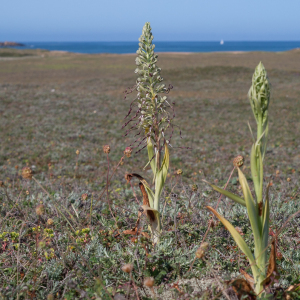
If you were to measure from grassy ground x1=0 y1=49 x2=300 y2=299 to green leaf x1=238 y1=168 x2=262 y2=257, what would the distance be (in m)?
0.37

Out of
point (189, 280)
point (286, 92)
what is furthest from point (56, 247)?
point (286, 92)

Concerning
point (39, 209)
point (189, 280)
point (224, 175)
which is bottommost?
point (224, 175)

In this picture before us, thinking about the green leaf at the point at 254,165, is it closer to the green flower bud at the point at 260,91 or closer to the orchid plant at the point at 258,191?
the orchid plant at the point at 258,191

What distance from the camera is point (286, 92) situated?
20.0 metres

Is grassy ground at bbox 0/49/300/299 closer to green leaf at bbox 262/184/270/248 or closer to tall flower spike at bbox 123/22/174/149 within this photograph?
green leaf at bbox 262/184/270/248

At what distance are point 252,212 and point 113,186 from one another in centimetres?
504

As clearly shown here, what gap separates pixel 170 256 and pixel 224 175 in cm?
476

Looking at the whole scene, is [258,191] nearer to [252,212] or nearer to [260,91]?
[252,212]

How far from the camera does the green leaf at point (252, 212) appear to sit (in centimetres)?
196

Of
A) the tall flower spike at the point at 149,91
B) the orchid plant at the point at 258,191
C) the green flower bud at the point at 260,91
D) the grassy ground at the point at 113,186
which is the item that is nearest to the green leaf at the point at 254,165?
the orchid plant at the point at 258,191

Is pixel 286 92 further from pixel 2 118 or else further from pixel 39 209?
pixel 39 209

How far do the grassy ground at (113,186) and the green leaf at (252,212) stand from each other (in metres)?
0.37

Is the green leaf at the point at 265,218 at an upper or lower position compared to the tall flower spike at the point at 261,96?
lower

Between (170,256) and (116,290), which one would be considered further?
(170,256)
